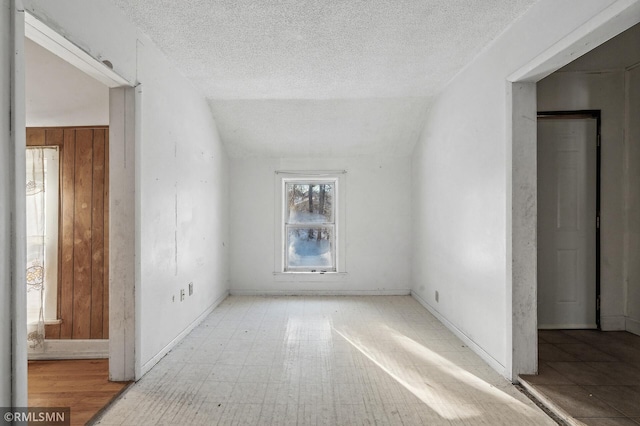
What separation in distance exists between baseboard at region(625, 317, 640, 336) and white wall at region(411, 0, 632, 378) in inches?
65.8

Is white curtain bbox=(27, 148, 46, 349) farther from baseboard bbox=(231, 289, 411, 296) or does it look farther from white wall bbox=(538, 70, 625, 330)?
white wall bbox=(538, 70, 625, 330)

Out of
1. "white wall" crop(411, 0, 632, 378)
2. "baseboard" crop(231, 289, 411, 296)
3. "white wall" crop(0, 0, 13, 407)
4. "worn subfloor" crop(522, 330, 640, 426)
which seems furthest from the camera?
"baseboard" crop(231, 289, 411, 296)

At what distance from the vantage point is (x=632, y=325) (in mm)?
3547

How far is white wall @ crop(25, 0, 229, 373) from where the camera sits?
2.22 m

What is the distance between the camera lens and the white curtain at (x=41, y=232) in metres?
2.96

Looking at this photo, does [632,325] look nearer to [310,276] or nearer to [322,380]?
[322,380]

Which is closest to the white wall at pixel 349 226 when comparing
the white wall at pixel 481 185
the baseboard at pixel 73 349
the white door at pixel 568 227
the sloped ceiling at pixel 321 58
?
the sloped ceiling at pixel 321 58

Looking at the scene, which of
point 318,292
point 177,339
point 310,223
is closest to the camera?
point 177,339

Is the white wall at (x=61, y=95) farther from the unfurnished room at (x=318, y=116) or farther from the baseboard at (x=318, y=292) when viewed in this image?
the baseboard at (x=318, y=292)

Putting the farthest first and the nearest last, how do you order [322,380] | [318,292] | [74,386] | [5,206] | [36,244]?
[318,292] → [36,244] → [322,380] → [74,386] → [5,206]

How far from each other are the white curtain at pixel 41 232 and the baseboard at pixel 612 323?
5.06m

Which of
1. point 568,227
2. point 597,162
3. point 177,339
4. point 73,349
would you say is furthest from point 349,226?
point 73,349

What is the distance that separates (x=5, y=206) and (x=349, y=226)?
4.39 metres

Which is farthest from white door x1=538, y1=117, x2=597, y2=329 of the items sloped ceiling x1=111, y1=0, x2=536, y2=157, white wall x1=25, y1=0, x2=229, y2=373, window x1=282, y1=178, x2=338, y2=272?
white wall x1=25, y1=0, x2=229, y2=373
